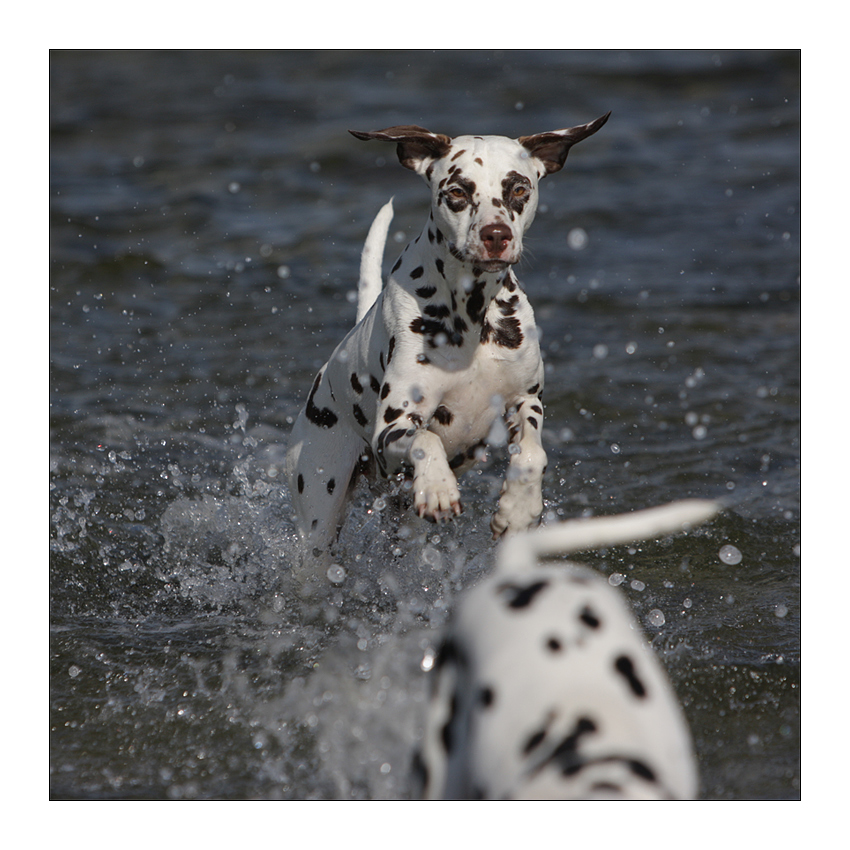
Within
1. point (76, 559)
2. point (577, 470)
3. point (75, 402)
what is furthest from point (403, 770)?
point (75, 402)

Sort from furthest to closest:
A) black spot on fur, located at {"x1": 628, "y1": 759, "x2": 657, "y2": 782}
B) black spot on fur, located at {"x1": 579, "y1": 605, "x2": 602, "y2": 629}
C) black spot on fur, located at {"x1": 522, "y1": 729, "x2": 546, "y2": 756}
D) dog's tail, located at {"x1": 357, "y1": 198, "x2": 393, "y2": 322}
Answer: dog's tail, located at {"x1": 357, "y1": 198, "x2": 393, "y2": 322}, black spot on fur, located at {"x1": 579, "y1": 605, "x2": 602, "y2": 629}, black spot on fur, located at {"x1": 522, "y1": 729, "x2": 546, "y2": 756}, black spot on fur, located at {"x1": 628, "y1": 759, "x2": 657, "y2": 782}

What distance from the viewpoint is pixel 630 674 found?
8.20 ft

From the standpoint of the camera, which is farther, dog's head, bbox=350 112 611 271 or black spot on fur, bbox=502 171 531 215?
black spot on fur, bbox=502 171 531 215

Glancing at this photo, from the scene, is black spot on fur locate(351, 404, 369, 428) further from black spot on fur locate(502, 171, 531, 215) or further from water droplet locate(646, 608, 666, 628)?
water droplet locate(646, 608, 666, 628)

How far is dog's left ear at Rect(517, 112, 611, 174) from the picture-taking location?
186 inches

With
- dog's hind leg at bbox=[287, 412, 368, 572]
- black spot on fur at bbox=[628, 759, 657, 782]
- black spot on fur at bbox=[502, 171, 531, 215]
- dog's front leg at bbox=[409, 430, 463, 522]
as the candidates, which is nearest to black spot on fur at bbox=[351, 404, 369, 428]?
dog's hind leg at bbox=[287, 412, 368, 572]

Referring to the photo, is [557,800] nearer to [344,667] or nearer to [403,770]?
[403,770]

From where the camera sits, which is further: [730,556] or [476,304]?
[730,556]

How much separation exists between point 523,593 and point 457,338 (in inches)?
92.8

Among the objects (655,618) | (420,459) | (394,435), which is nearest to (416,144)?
(394,435)

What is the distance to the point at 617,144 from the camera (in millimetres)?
14664

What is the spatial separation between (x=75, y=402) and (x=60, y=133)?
7.90 metres

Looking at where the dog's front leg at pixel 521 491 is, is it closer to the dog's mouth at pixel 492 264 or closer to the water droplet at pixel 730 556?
the dog's mouth at pixel 492 264

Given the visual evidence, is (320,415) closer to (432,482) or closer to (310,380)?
(432,482)
